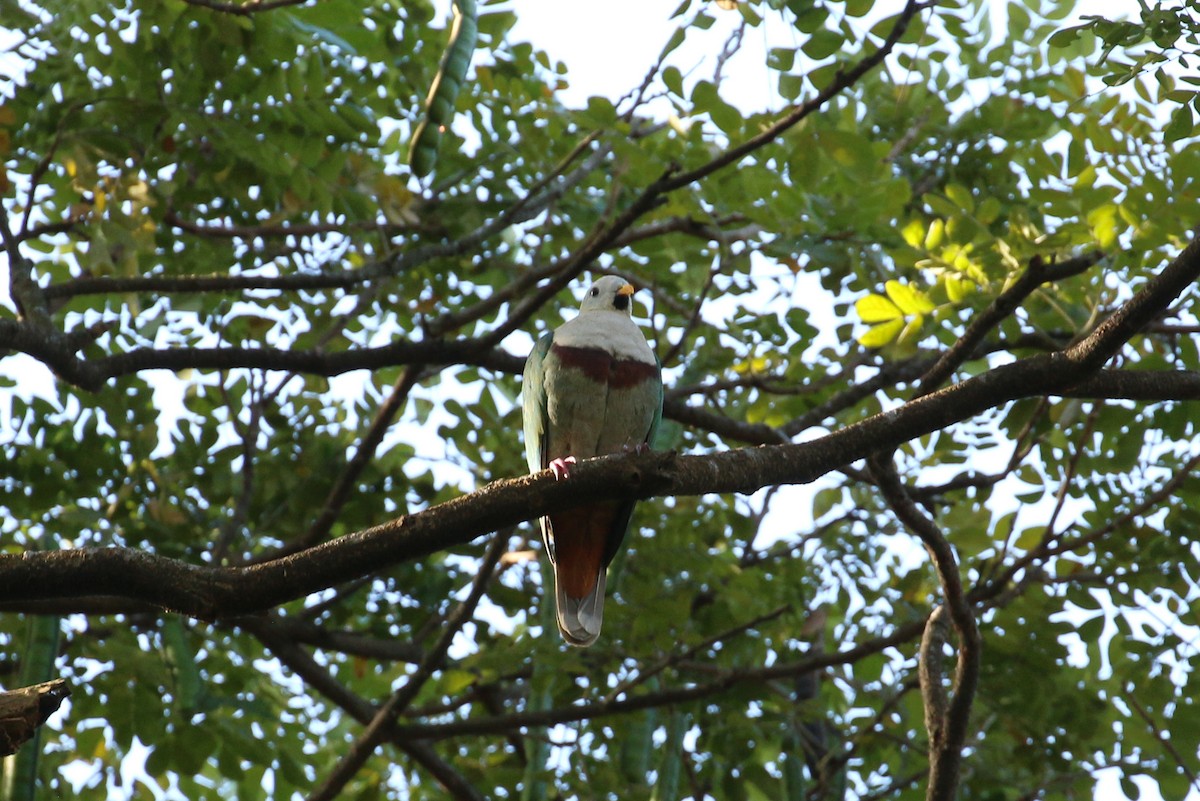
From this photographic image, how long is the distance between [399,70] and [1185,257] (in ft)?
11.9

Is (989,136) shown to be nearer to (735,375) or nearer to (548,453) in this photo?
(735,375)

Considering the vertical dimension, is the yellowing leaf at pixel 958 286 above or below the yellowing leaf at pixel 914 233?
below

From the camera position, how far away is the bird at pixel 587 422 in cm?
420

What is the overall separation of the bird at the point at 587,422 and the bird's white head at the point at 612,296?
551 mm

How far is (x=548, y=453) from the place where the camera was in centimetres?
443

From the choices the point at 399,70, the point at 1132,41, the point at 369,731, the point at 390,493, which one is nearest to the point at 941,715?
the point at 1132,41

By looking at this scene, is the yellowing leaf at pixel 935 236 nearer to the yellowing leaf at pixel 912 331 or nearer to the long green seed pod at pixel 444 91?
the yellowing leaf at pixel 912 331

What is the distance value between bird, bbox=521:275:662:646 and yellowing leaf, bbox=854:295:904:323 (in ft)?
2.45

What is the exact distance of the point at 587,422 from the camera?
4.29 m

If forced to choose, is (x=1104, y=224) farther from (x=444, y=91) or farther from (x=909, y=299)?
(x=444, y=91)

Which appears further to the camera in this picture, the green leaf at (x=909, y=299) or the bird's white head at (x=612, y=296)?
the bird's white head at (x=612, y=296)

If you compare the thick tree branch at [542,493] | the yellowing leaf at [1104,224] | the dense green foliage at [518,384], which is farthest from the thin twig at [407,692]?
the yellowing leaf at [1104,224]

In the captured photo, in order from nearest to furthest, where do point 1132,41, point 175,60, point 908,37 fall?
1. point 1132,41
2. point 908,37
3. point 175,60

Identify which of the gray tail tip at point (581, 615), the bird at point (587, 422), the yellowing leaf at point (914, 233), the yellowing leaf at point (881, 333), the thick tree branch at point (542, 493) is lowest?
the thick tree branch at point (542, 493)
